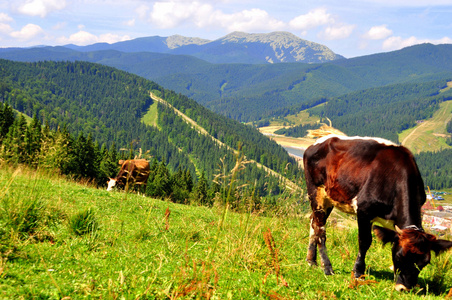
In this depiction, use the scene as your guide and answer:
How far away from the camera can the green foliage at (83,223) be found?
21.2ft

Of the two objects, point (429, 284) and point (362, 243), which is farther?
point (429, 284)

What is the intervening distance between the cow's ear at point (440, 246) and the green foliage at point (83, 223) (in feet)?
21.8

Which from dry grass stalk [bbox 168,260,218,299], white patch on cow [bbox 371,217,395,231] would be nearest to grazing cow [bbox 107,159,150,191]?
white patch on cow [bbox 371,217,395,231]

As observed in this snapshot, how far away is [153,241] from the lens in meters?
7.18

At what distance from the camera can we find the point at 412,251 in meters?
6.15

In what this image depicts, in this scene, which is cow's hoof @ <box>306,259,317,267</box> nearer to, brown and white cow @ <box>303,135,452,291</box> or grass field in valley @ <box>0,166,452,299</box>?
brown and white cow @ <box>303,135,452,291</box>

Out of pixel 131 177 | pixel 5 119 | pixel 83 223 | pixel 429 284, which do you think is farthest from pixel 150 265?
pixel 5 119

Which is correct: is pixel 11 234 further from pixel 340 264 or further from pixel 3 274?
pixel 340 264

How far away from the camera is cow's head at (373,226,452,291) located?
20.1 ft

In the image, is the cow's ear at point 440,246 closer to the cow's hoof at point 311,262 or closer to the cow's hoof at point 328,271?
the cow's hoof at point 328,271

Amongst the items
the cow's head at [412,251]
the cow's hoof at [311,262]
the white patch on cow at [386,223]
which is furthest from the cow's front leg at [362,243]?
the cow's hoof at [311,262]

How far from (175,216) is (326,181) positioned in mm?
5734

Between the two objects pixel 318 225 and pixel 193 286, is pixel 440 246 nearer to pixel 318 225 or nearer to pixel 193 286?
pixel 318 225

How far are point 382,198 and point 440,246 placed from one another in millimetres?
1324
